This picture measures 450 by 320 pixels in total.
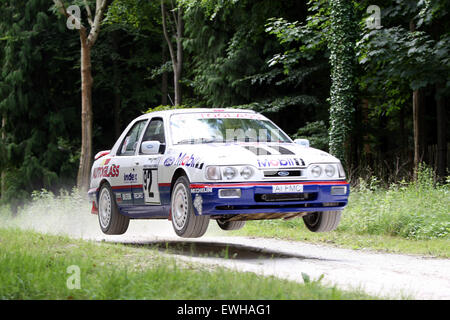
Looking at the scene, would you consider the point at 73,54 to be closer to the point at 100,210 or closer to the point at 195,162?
the point at 100,210

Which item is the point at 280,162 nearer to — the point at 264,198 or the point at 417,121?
the point at 264,198

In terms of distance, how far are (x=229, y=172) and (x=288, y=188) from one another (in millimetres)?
791

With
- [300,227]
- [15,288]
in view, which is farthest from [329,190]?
[300,227]

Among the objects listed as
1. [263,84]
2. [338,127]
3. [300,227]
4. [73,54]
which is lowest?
[300,227]

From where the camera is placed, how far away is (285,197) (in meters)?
8.70

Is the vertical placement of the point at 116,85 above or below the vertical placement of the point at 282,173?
above

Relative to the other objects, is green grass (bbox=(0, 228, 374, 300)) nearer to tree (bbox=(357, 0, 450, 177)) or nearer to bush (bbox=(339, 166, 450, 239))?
bush (bbox=(339, 166, 450, 239))

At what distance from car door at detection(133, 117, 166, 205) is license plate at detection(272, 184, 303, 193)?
199cm

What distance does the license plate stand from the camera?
8.58 meters

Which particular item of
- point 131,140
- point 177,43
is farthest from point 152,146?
point 177,43

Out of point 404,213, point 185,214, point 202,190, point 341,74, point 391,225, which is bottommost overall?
point 391,225

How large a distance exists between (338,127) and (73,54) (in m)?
21.6

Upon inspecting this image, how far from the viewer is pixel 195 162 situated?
8758mm

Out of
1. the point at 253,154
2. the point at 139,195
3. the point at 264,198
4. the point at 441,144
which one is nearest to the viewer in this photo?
the point at 264,198
